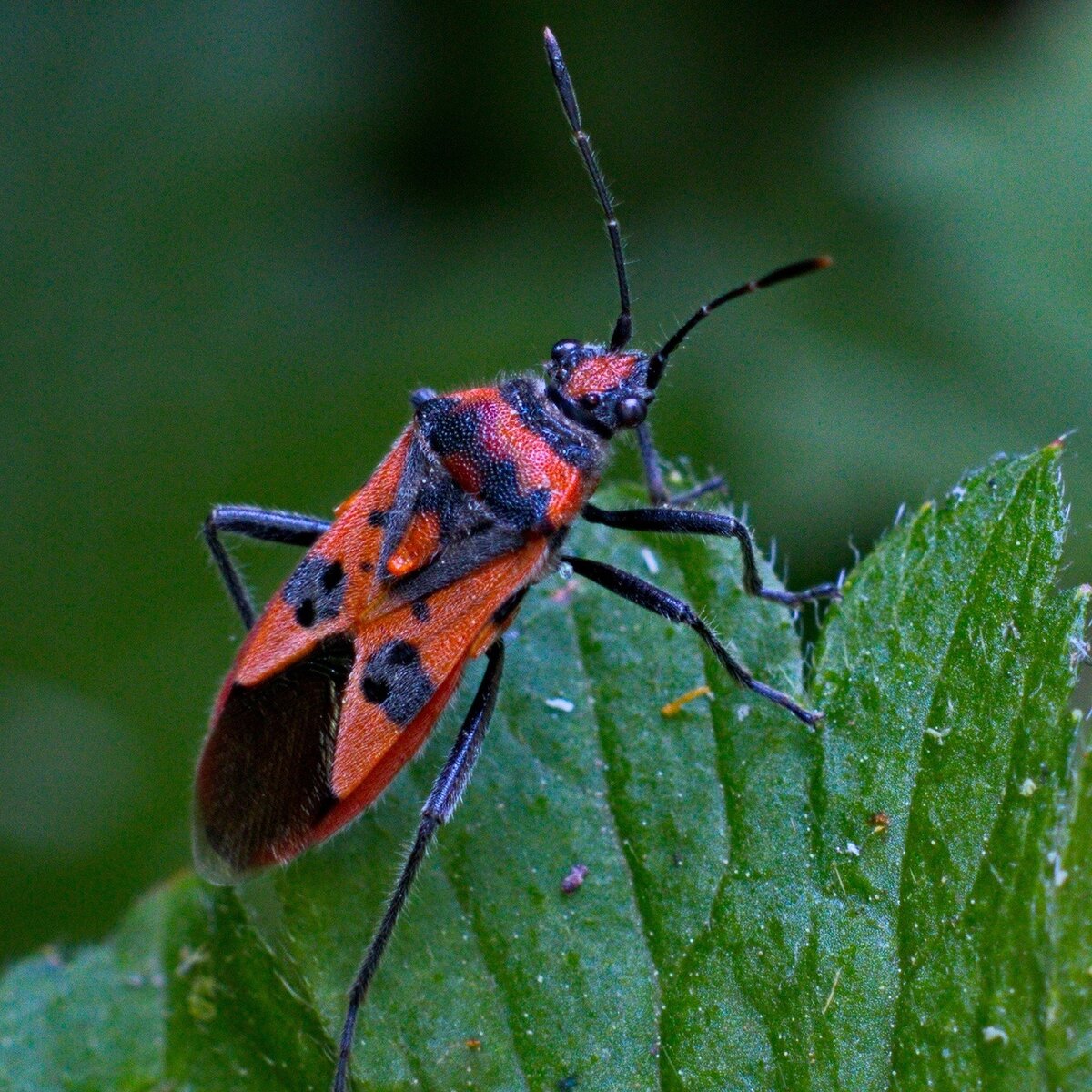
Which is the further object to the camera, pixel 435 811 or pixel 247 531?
pixel 247 531

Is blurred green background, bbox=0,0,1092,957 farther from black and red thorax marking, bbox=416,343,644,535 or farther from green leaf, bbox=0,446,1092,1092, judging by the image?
green leaf, bbox=0,446,1092,1092

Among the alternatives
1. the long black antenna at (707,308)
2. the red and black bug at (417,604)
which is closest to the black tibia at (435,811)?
the red and black bug at (417,604)

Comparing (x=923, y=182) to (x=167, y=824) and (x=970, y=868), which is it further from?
(x=167, y=824)

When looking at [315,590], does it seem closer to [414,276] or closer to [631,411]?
[631,411]

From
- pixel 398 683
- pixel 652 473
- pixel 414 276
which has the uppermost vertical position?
pixel 414 276

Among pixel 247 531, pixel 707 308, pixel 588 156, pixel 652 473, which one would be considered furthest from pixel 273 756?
pixel 588 156

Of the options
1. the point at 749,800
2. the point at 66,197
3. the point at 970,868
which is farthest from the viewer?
the point at 66,197

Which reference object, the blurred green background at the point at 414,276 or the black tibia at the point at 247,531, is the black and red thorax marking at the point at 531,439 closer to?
the black tibia at the point at 247,531

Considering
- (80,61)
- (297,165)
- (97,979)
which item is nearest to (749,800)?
(97,979)
